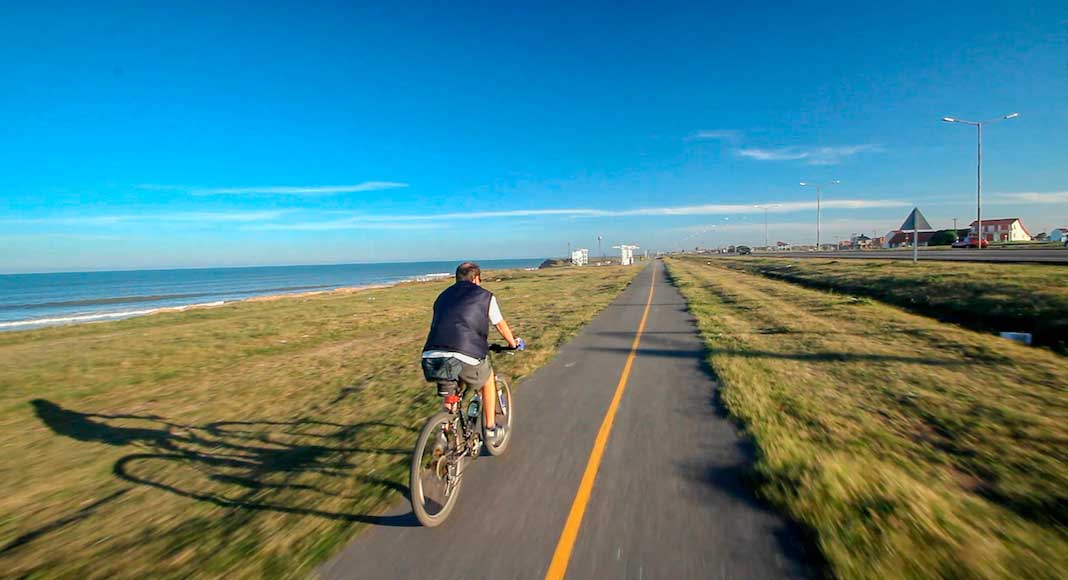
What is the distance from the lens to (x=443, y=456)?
396 centimetres

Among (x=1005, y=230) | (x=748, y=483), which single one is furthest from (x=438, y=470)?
(x=1005, y=230)

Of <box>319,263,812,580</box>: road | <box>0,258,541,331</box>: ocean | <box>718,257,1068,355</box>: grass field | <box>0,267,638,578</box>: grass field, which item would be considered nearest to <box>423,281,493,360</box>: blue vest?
<box>319,263,812,580</box>: road

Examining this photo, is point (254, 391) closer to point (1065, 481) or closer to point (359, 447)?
point (359, 447)

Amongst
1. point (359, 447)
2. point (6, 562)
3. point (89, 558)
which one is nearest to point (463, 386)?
point (359, 447)

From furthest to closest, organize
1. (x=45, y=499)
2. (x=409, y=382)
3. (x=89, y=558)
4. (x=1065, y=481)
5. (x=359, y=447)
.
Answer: (x=409, y=382)
(x=359, y=447)
(x=45, y=499)
(x=1065, y=481)
(x=89, y=558)

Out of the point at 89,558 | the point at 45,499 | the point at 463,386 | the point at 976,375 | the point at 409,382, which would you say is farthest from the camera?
the point at 409,382

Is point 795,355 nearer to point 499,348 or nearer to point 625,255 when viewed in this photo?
point 499,348

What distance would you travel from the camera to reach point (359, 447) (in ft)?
18.5

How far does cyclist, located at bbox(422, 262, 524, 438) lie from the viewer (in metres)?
4.18

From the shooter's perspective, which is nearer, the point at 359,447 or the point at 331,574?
the point at 331,574

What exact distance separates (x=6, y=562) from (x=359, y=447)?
292 centimetres

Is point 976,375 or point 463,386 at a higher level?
point 463,386

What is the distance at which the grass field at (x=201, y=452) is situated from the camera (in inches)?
144

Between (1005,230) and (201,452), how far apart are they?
125 m
